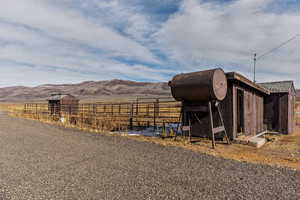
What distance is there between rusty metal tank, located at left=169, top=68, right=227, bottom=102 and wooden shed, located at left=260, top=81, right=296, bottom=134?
5.67m

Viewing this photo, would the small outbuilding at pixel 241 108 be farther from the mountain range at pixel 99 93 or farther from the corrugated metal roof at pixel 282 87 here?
the mountain range at pixel 99 93

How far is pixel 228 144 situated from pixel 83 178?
5456 mm

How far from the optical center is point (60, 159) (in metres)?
5.26

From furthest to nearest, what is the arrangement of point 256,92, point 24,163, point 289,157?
point 256,92 < point 289,157 < point 24,163

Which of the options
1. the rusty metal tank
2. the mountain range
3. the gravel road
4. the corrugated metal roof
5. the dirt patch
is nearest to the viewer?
the gravel road

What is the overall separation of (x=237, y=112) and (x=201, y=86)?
273 centimetres

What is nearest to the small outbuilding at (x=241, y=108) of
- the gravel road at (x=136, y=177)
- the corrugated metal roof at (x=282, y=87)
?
the corrugated metal roof at (x=282, y=87)

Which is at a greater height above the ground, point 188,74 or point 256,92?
point 188,74

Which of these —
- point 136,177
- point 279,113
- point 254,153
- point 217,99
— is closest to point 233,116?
point 217,99

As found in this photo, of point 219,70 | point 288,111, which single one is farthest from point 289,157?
point 288,111

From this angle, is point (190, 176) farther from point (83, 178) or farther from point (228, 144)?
point (228, 144)

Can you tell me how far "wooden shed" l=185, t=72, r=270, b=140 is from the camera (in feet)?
25.0

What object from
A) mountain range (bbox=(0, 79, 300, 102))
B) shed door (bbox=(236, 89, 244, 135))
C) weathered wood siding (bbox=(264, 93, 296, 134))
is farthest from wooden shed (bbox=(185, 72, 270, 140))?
mountain range (bbox=(0, 79, 300, 102))

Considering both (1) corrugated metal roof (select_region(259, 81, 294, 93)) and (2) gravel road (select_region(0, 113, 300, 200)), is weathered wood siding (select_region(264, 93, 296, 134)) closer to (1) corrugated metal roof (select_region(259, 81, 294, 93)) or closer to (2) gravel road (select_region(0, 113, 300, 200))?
(1) corrugated metal roof (select_region(259, 81, 294, 93))
